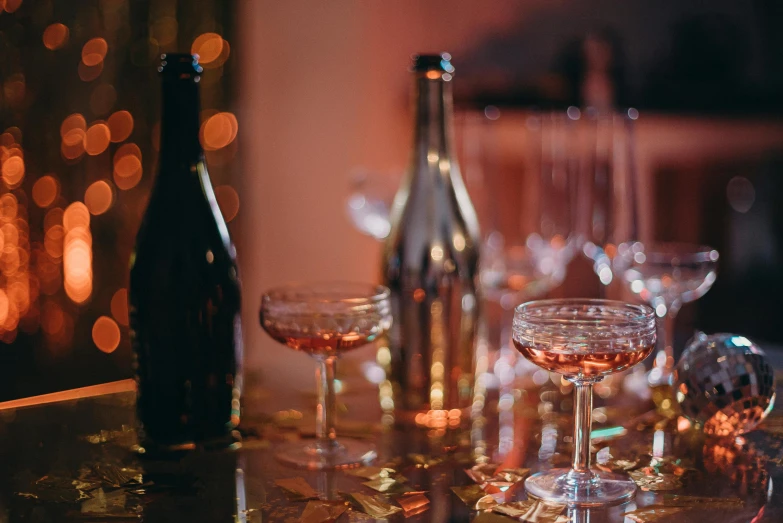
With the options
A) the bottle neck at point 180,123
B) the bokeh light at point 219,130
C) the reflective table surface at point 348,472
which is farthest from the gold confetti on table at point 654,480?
the bokeh light at point 219,130

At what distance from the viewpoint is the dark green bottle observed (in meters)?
0.90

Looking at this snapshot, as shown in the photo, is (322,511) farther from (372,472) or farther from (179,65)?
(179,65)

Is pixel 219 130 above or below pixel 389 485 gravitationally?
above

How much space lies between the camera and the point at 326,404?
2.89 feet

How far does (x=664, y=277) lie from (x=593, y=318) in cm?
27

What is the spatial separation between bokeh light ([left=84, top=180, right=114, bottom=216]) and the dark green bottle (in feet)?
5.39

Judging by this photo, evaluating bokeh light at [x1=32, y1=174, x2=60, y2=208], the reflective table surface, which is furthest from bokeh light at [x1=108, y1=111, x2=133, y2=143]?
the reflective table surface

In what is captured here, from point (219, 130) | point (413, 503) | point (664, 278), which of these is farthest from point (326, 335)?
point (219, 130)

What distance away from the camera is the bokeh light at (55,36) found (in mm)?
2303

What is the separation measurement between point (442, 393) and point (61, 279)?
1725 millimetres

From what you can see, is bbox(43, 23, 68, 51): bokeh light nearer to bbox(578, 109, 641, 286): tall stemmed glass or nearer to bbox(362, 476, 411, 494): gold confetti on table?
bbox(578, 109, 641, 286): tall stemmed glass

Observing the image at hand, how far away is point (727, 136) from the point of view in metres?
3.08

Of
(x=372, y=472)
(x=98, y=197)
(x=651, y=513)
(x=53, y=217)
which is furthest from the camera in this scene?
(x=98, y=197)

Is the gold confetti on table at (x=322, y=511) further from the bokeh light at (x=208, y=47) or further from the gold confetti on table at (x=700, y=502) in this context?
the bokeh light at (x=208, y=47)
